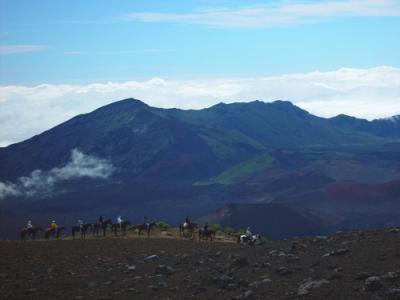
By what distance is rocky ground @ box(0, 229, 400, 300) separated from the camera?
78.2ft

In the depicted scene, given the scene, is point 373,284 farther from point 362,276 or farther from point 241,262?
point 241,262

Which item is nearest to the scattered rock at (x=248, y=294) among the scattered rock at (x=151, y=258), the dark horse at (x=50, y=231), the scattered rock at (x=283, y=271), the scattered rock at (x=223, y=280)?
the scattered rock at (x=223, y=280)

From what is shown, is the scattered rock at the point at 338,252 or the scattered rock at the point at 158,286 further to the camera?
the scattered rock at the point at 338,252

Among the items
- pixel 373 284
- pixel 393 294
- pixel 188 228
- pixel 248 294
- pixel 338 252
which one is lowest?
pixel 248 294

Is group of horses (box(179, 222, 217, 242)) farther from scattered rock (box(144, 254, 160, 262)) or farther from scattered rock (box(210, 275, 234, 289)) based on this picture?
scattered rock (box(210, 275, 234, 289))

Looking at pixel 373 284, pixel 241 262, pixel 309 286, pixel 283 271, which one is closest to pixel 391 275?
pixel 373 284

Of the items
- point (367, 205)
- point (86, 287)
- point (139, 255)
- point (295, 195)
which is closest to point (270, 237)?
point (367, 205)

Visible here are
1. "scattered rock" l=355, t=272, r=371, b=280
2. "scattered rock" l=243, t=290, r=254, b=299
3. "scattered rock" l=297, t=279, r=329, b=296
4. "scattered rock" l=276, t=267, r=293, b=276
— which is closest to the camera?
"scattered rock" l=297, t=279, r=329, b=296

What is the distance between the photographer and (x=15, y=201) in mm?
190500

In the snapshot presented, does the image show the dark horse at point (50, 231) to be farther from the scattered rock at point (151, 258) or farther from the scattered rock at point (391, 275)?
the scattered rock at point (391, 275)

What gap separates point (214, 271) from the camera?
1160 inches

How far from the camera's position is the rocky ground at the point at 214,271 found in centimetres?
2383

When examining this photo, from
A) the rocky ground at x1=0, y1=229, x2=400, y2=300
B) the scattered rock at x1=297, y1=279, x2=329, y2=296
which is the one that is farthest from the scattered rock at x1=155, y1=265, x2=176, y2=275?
the scattered rock at x1=297, y1=279, x2=329, y2=296

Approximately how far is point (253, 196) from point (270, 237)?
71096mm
